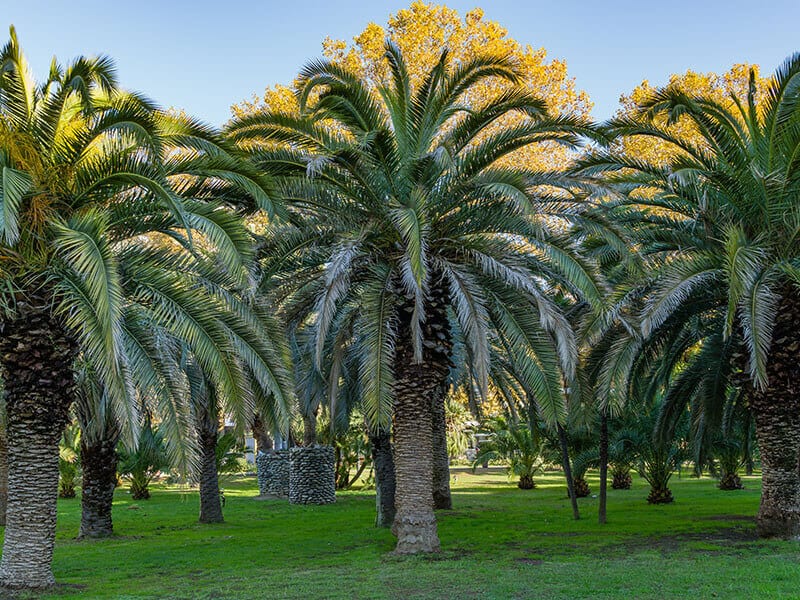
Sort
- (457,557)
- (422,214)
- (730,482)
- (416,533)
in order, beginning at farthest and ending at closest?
(730,482)
(416,533)
(457,557)
(422,214)

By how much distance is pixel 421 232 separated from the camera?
41.7 feet

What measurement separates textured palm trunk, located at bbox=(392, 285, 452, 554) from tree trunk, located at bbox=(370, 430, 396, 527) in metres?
4.34

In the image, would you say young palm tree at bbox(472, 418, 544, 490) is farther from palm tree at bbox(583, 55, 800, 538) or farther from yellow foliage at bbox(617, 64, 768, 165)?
palm tree at bbox(583, 55, 800, 538)

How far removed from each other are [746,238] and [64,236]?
11.0 m

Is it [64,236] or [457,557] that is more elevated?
[64,236]

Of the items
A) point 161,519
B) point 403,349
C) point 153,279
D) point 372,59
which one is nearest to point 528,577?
point 403,349

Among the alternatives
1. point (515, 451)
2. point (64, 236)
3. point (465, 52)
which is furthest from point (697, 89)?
point (64, 236)

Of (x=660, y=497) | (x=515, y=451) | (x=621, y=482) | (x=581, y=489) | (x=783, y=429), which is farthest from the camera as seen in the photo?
(x=515, y=451)

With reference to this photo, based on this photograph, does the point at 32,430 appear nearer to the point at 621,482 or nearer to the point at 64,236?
the point at 64,236

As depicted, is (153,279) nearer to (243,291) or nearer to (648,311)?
(243,291)

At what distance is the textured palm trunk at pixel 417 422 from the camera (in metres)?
14.2

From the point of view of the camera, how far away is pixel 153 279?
11445 mm

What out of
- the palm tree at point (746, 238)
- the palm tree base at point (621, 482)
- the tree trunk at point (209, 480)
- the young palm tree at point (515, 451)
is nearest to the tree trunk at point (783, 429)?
the palm tree at point (746, 238)

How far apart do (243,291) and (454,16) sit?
55.0 ft
